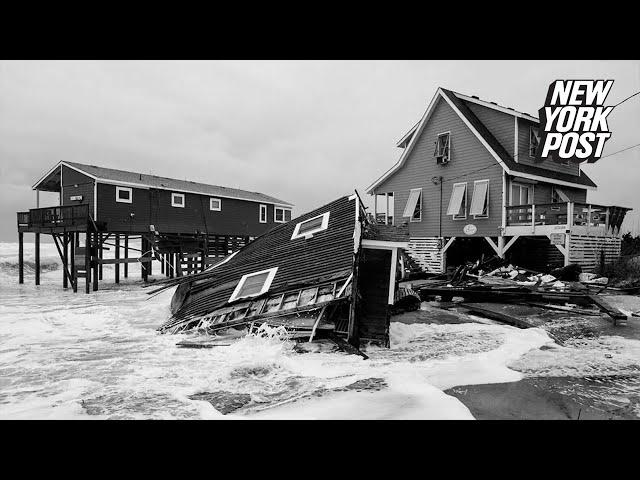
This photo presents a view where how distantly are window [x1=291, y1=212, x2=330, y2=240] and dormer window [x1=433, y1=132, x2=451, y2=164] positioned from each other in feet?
40.2

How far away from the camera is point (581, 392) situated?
659cm

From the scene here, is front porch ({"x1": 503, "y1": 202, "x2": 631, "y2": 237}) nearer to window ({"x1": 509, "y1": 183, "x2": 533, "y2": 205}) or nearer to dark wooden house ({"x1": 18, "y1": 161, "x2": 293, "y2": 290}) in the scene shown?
window ({"x1": 509, "y1": 183, "x2": 533, "y2": 205})

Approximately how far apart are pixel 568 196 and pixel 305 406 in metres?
25.1

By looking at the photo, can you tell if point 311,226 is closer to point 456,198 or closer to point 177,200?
point 456,198

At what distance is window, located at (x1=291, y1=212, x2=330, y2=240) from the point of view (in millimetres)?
13484

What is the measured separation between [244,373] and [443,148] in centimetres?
2049

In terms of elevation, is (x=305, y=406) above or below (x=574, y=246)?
below

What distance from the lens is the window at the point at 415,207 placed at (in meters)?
25.7

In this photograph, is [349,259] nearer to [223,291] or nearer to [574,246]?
[223,291]

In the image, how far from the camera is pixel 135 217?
92.9ft

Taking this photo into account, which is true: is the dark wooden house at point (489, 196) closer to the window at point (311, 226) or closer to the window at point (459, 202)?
the window at point (459, 202)

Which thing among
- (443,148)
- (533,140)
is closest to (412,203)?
(443,148)
